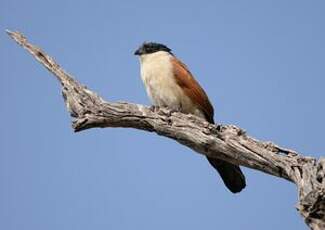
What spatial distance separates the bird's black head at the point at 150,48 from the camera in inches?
381

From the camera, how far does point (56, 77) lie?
7684 mm

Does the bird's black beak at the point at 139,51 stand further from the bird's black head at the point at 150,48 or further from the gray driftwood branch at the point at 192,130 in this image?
the gray driftwood branch at the point at 192,130

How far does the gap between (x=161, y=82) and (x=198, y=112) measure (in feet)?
2.25

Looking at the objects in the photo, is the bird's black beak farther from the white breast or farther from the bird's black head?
the white breast

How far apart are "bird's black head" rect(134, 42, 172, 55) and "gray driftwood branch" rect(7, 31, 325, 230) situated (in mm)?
2298

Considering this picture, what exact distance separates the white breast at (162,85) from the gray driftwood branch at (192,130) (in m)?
1.46

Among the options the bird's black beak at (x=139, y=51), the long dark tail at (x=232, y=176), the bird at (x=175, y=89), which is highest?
the bird's black beak at (x=139, y=51)

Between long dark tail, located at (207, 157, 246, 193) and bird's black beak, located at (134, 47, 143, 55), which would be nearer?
long dark tail, located at (207, 157, 246, 193)

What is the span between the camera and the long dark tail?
7934 mm

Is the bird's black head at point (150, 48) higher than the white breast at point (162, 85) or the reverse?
higher

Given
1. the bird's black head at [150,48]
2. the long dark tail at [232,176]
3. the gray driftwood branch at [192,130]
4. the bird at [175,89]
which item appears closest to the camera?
the gray driftwood branch at [192,130]

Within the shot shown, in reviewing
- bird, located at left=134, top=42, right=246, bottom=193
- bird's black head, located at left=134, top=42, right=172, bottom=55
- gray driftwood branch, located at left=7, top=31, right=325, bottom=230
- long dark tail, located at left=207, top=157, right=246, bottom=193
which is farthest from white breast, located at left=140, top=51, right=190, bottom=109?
gray driftwood branch, located at left=7, top=31, right=325, bottom=230

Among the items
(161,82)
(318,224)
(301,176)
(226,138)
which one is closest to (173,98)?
(161,82)

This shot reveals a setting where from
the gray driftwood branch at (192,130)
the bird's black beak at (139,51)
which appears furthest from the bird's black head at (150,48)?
the gray driftwood branch at (192,130)
